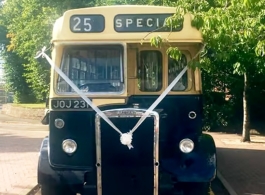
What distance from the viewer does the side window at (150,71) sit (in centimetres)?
750

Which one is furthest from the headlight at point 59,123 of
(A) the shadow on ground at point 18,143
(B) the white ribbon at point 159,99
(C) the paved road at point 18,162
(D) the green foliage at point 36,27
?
(D) the green foliage at point 36,27

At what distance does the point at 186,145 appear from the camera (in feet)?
23.4

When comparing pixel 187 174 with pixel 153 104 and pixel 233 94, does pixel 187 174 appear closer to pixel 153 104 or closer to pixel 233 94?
pixel 153 104

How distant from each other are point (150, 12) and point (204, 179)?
7.96ft

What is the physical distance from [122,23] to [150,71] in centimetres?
84

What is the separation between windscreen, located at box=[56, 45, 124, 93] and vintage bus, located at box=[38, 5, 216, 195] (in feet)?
0.05

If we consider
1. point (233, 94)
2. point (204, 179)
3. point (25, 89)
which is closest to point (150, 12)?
point (204, 179)

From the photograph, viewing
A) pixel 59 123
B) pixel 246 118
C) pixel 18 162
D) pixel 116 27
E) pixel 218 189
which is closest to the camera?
pixel 59 123

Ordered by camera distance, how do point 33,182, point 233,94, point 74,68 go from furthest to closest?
point 233,94, point 33,182, point 74,68

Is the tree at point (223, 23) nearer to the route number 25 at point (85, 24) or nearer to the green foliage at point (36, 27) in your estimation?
the route number 25 at point (85, 24)

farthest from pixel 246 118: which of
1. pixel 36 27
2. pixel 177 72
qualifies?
pixel 36 27

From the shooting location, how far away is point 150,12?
7.30 metres

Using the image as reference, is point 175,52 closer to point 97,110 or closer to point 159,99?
point 159,99

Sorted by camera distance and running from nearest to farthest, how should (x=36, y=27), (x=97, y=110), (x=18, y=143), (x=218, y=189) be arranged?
(x=97, y=110) → (x=218, y=189) → (x=18, y=143) → (x=36, y=27)
